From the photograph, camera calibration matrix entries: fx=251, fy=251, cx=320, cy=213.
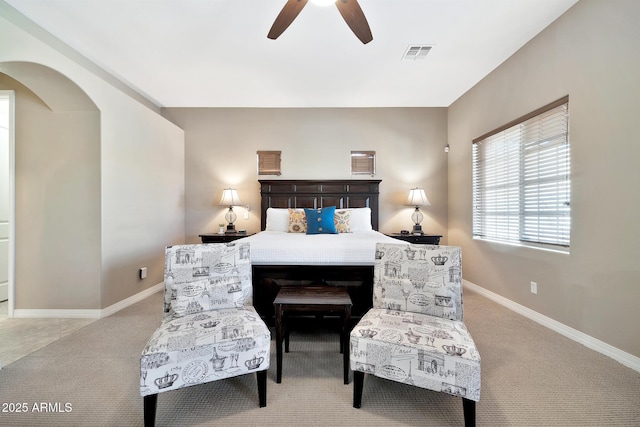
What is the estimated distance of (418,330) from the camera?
147 cm

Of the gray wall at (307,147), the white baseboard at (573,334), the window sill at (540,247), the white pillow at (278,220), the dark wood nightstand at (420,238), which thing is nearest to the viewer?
the white baseboard at (573,334)

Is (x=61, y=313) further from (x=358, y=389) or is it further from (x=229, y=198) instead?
(x=358, y=389)

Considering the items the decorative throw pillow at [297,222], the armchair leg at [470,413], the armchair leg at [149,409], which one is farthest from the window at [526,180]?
the armchair leg at [149,409]

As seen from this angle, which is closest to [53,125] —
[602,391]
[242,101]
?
[242,101]

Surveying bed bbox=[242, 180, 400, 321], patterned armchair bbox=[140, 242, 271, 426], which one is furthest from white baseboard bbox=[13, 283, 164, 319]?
bed bbox=[242, 180, 400, 321]

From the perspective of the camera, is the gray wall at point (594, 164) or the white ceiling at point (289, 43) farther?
the white ceiling at point (289, 43)

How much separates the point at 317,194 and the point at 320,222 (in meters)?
0.94

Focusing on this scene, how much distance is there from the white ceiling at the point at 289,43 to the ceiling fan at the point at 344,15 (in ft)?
1.21

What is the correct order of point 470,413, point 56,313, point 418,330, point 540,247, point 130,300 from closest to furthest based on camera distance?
1. point 470,413
2. point 418,330
3. point 540,247
4. point 56,313
5. point 130,300

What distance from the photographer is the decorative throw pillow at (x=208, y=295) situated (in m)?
1.70

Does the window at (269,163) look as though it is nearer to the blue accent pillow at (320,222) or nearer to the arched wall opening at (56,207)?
the blue accent pillow at (320,222)

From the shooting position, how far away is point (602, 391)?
1.59 meters

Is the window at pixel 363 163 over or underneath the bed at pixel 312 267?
over

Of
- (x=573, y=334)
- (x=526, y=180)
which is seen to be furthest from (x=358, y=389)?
(x=526, y=180)
